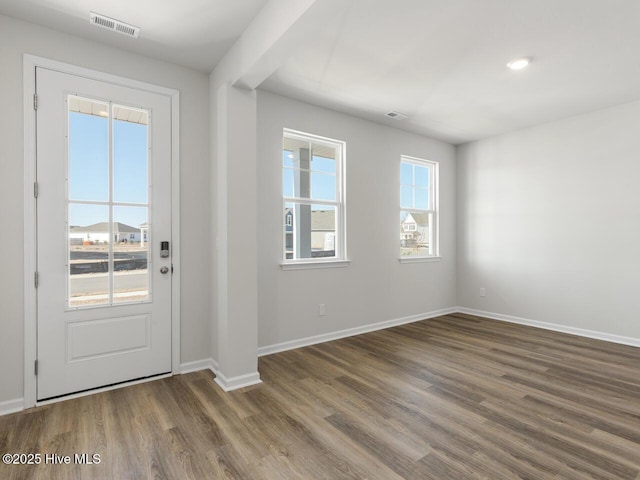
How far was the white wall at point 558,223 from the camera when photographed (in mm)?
3953

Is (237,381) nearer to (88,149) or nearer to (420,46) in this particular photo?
(88,149)

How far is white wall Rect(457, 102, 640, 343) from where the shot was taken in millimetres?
3953

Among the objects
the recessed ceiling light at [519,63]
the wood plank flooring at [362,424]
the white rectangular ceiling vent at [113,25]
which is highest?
the white rectangular ceiling vent at [113,25]

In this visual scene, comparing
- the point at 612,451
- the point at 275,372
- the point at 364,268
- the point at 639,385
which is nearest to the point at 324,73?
the point at 364,268

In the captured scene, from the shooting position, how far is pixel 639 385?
9.30 feet

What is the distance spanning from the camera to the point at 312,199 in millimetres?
3990

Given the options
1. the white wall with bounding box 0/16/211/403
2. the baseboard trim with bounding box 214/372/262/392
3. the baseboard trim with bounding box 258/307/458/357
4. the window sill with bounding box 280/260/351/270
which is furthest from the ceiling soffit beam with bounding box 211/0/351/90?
the baseboard trim with bounding box 258/307/458/357

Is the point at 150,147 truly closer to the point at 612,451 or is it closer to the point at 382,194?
the point at 382,194

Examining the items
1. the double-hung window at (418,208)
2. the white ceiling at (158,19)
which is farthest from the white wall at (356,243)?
the white ceiling at (158,19)

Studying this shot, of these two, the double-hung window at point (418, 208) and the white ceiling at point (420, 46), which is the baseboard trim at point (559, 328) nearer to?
the double-hung window at point (418, 208)

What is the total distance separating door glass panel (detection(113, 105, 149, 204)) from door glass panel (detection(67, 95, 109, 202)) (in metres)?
0.07

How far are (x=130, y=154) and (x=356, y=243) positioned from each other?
8.59ft

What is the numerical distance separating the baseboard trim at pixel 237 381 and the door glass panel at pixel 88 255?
1109mm

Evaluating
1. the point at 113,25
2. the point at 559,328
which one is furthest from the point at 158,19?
Answer: the point at 559,328
